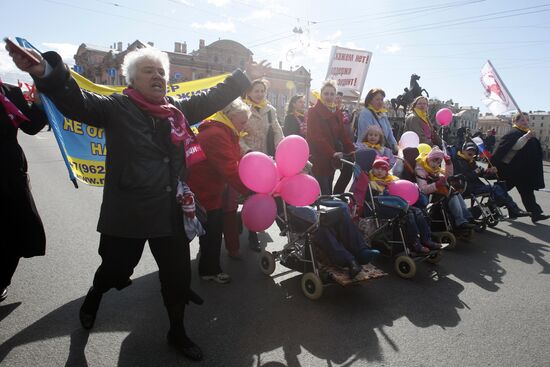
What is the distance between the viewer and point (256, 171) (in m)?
3.02

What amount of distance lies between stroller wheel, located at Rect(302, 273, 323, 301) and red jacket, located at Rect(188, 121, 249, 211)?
1032mm

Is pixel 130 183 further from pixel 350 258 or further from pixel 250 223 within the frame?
pixel 350 258

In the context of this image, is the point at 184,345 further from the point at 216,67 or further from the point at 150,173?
the point at 216,67

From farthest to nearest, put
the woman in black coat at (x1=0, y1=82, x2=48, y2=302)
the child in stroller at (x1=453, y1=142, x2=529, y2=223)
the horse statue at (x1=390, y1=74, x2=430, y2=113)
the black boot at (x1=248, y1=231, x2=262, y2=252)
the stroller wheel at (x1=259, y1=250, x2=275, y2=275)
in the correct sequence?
the horse statue at (x1=390, y1=74, x2=430, y2=113)
the child in stroller at (x1=453, y1=142, x2=529, y2=223)
the black boot at (x1=248, y1=231, x2=262, y2=252)
the stroller wheel at (x1=259, y1=250, x2=275, y2=275)
the woman in black coat at (x1=0, y1=82, x2=48, y2=302)

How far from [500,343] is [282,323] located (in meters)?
1.71

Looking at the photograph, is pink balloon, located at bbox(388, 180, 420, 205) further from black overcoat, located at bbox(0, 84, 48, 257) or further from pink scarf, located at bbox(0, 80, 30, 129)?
pink scarf, located at bbox(0, 80, 30, 129)

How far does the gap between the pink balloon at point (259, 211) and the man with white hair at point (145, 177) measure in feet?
2.72

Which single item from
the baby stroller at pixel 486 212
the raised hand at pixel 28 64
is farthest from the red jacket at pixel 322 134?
the raised hand at pixel 28 64

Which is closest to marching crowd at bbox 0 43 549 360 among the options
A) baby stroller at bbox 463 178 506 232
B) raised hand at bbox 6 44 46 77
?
raised hand at bbox 6 44 46 77

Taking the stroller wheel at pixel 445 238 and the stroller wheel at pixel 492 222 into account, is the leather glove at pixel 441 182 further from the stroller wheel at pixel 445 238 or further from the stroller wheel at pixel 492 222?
the stroller wheel at pixel 492 222

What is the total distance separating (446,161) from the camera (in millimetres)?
5023

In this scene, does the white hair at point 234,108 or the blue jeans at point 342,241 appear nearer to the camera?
the white hair at point 234,108

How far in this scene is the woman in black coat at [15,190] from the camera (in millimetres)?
2787

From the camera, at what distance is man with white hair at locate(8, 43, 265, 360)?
2107 mm
